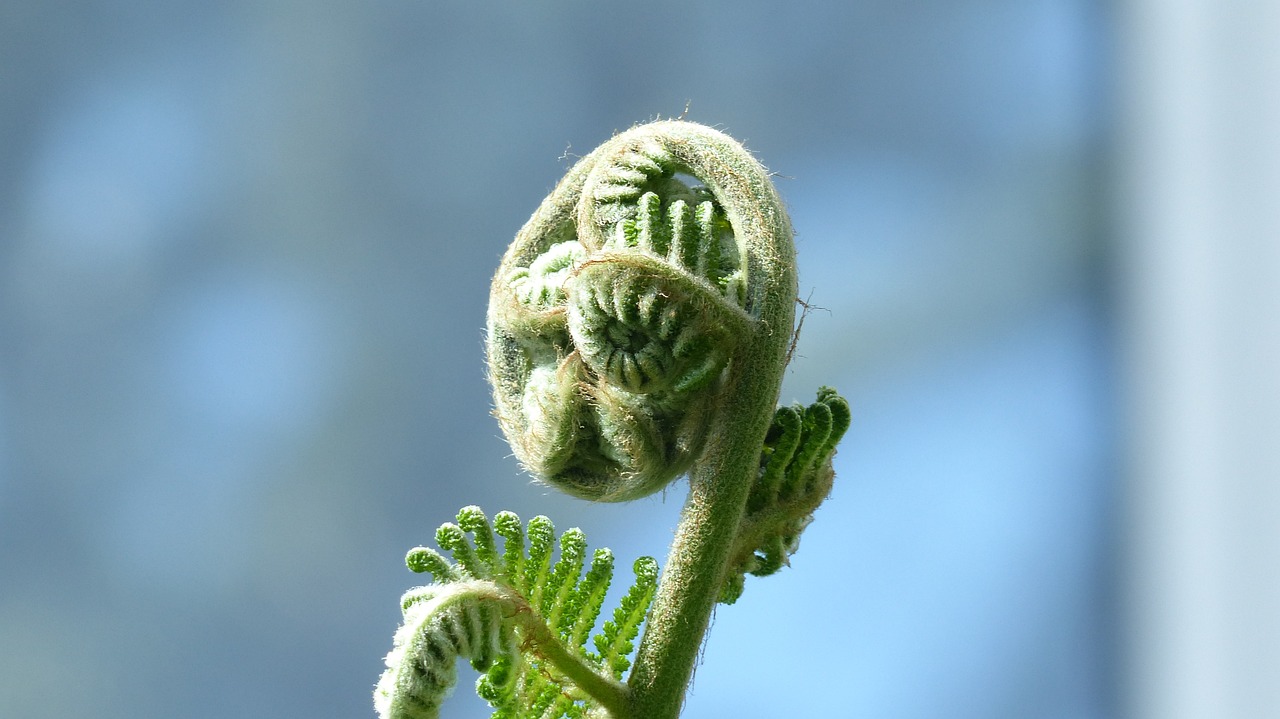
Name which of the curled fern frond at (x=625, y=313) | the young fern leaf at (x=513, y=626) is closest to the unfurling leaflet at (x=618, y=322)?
the curled fern frond at (x=625, y=313)

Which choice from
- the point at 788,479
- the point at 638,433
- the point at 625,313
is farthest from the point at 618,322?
the point at 788,479

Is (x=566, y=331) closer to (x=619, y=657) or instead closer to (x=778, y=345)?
(x=778, y=345)

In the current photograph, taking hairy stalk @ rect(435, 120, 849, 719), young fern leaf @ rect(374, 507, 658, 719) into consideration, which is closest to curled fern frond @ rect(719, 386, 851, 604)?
hairy stalk @ rect(435, 120, 849, 719)

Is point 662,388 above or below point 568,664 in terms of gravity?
above

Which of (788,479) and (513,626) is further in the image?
(788,479)

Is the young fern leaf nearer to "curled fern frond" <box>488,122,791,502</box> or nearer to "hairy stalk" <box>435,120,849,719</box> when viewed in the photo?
"hairy stalk" <box>435,120,849,719</box>

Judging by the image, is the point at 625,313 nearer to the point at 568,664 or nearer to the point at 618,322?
the point at 618,322
